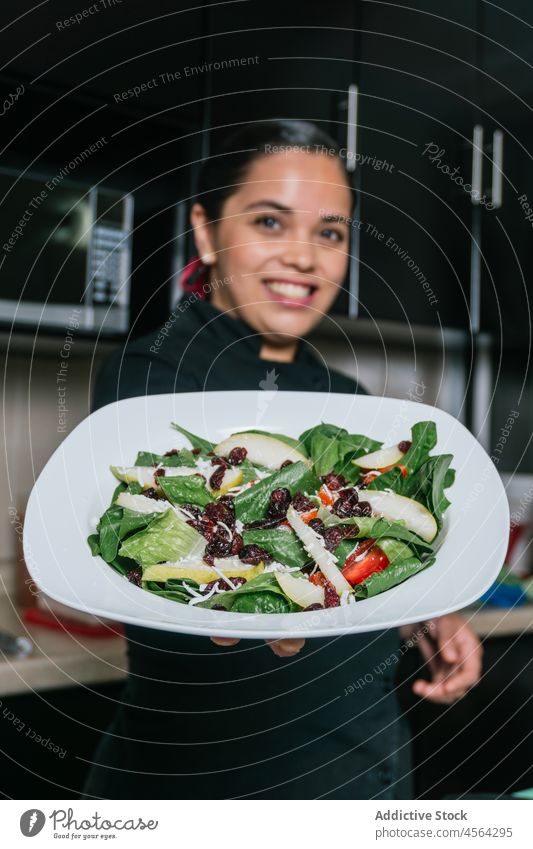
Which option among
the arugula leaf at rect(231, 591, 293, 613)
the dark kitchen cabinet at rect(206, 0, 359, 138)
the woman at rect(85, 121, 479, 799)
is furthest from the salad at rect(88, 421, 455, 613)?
the dark kitchen cabinet at rect(206, 0, 359, 138)

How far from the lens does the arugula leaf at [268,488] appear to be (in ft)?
1.66

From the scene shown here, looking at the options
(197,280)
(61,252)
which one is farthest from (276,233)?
(61,252)

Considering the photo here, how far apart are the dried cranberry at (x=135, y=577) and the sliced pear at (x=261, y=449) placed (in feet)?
0.39

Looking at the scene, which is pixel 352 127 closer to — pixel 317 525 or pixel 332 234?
pixel 332 234

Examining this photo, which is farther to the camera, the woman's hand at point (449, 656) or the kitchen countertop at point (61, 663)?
the kitchen countertop at point (61, 663)

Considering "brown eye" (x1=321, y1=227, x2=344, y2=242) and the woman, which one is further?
"brown eye" (x1=321, y1=227, x2=344, y2=242)

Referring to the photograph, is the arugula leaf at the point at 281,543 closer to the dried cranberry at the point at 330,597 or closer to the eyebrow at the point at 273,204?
the dried cranberry at the point at 330,597

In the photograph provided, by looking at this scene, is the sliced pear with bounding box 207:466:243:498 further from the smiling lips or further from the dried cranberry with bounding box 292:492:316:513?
the smiling lips

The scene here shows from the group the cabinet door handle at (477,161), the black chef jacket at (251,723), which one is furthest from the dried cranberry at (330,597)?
the cabinet door handle at (477,161)

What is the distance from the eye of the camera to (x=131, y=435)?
0.56 m

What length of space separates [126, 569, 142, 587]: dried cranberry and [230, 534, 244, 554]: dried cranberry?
5cm

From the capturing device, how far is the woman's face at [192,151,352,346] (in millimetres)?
865

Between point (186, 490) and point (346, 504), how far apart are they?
3.8 inches
